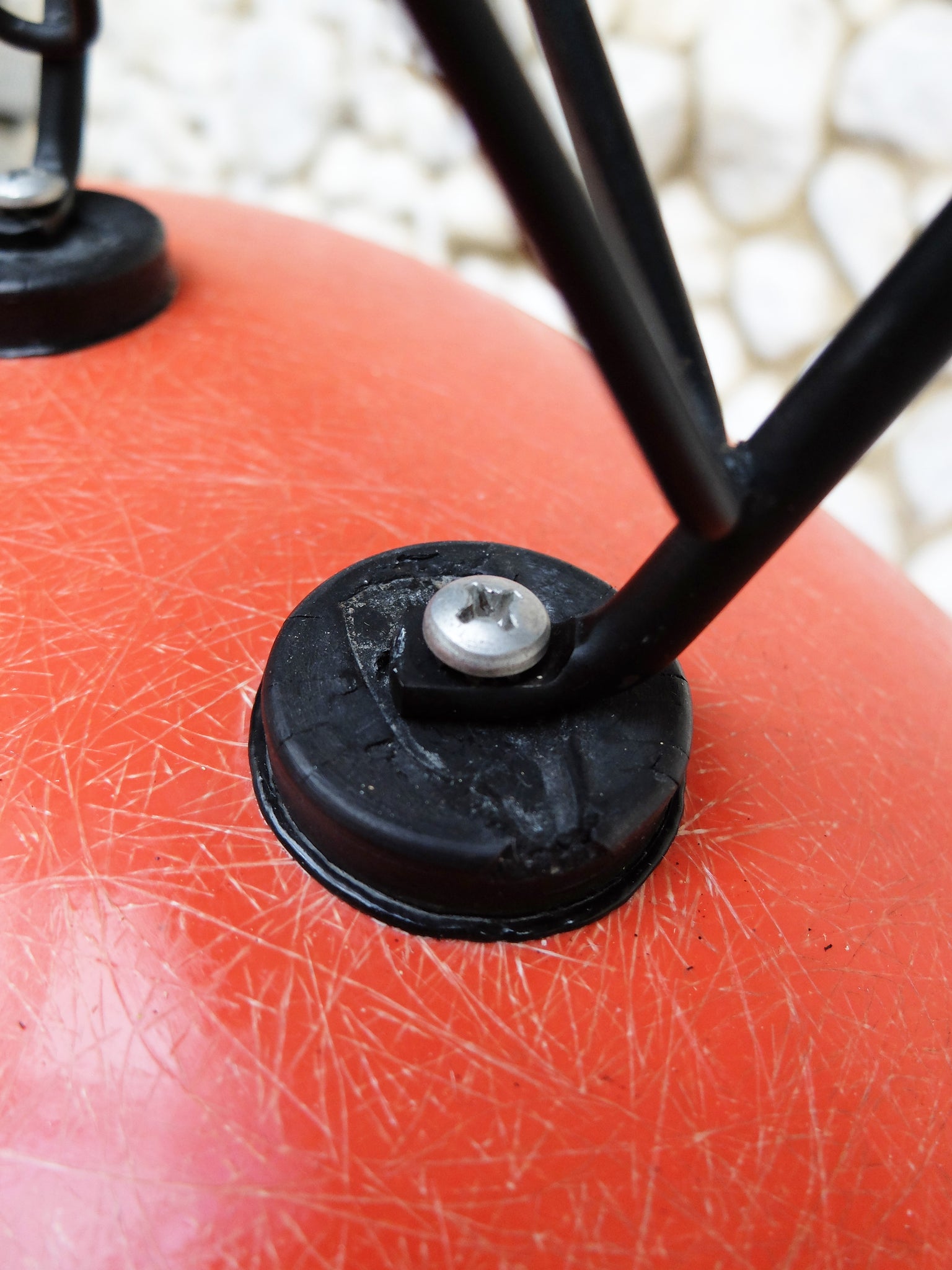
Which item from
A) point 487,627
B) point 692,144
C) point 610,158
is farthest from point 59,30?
point 692,144

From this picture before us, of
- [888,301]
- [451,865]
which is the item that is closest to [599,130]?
[888,301]

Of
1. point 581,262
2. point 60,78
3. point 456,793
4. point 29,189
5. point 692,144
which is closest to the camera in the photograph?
point 581,262

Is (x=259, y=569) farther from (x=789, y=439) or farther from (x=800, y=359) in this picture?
(x=800, y=359)

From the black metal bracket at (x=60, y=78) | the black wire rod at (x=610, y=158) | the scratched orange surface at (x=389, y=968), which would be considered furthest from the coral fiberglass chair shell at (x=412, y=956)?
the black metal bracket at (x=60, y=78)

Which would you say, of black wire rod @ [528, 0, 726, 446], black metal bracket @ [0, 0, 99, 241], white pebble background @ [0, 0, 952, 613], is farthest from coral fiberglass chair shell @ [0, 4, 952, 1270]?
white pebble background @ [0, 0, 952, 613]

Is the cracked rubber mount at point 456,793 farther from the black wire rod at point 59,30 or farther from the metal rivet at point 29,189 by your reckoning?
the black wire rod at point 59,30

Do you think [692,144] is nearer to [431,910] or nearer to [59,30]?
[59,30]
